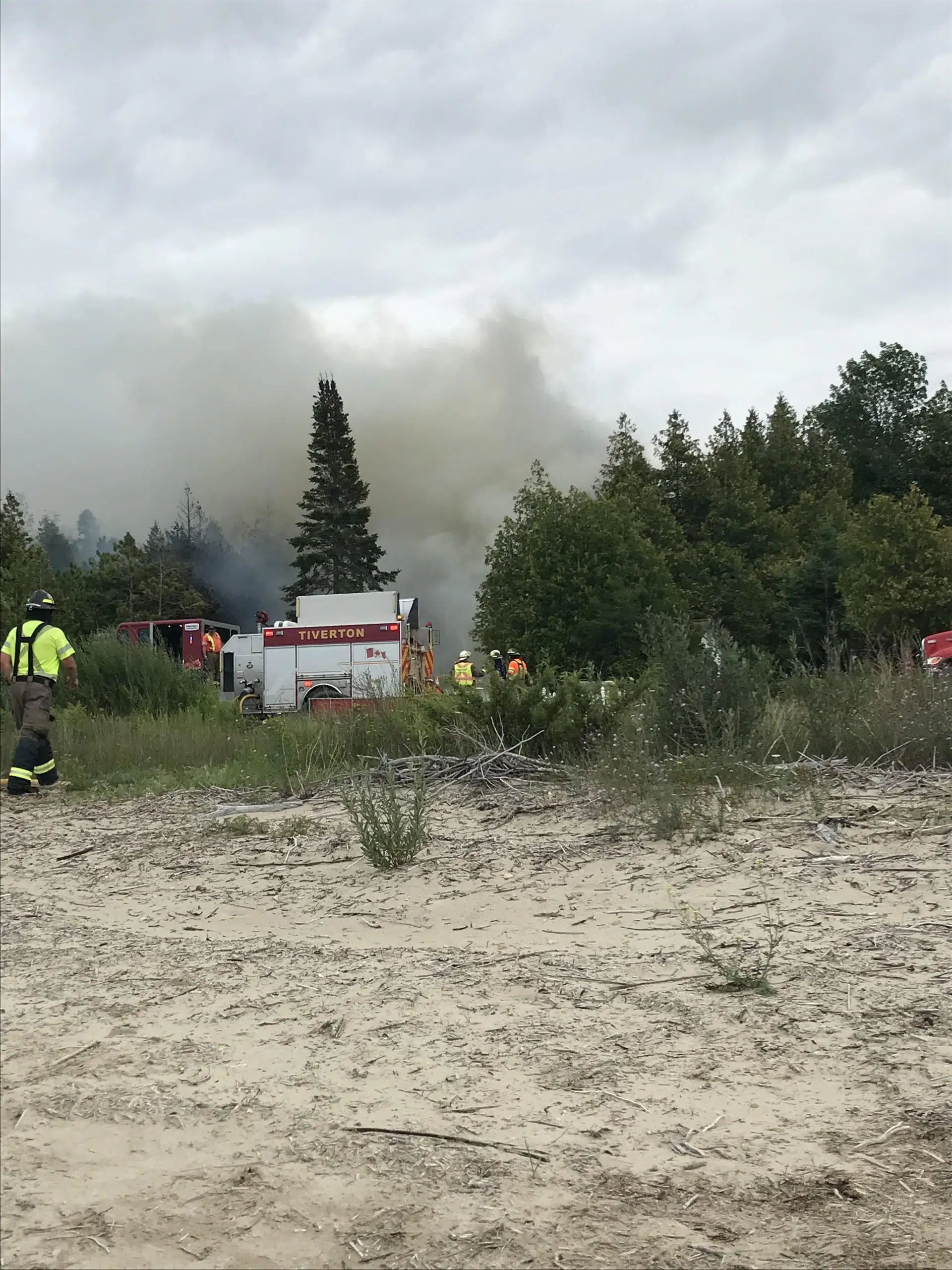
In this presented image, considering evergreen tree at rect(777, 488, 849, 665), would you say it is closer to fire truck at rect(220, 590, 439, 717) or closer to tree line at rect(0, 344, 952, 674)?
tree line at rect(0, 344, 952, 674)

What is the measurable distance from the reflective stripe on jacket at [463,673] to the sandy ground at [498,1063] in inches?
142

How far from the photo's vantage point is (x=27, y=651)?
10.6 meters

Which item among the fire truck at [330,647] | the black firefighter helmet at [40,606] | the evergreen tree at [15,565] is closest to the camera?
the black firefighter helmet at [40,606]

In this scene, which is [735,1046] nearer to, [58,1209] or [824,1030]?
[824,1030]

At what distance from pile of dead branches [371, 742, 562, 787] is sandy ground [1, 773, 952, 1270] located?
1.69 meters

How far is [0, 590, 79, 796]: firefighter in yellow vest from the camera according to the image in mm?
10273

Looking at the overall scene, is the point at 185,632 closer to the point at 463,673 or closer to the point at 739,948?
the point at 463,673

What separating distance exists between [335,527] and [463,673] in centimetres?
6287

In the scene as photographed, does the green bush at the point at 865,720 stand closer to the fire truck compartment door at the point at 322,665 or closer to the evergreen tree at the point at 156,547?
the fire truck compartment door at the point at 322,665

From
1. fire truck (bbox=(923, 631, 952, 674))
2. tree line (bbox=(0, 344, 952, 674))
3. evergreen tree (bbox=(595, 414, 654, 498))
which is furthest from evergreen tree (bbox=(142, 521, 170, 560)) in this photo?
fire truck (bbox=(923, 631, 952, 674))

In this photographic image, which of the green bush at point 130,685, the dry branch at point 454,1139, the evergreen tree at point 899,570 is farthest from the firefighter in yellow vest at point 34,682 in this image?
the evergreen tree at point 899,570

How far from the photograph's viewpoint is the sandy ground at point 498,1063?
2.77m

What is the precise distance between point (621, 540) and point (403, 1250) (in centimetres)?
3738

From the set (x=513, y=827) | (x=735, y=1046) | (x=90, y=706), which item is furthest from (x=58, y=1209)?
(x=90, y=706)
